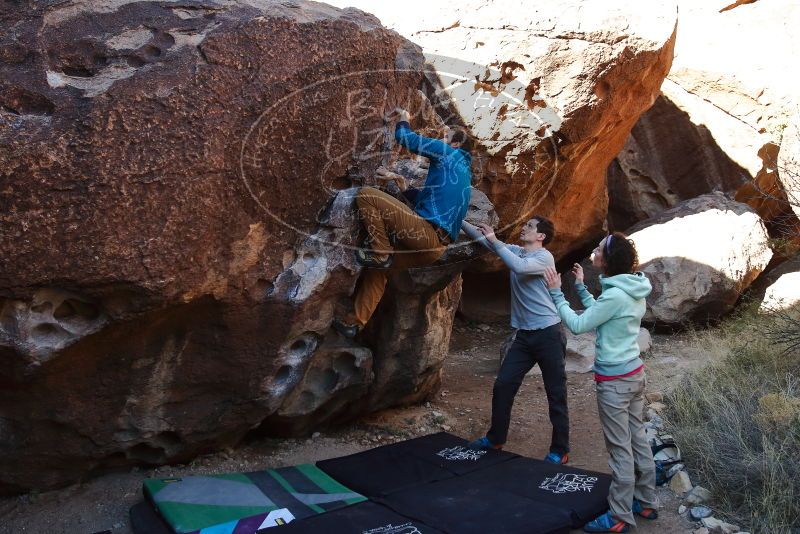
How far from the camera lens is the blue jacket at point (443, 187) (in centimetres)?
397

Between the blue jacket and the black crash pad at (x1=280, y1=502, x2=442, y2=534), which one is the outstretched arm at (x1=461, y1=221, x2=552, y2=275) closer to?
the blue jacket

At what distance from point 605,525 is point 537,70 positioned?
146 inches

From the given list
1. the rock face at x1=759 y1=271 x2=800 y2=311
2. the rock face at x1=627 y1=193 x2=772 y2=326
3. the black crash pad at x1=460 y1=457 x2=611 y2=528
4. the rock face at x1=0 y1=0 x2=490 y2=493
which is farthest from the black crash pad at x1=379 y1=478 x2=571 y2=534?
the rock face at x1=759 y1=271 x2=800 y2=311

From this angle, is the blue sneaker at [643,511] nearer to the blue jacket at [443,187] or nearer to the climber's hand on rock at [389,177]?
the blue jacket at [443,187]

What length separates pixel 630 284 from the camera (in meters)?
3.37

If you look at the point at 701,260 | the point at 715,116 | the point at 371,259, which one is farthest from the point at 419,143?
the point at 715,116

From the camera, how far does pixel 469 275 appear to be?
26.7ft

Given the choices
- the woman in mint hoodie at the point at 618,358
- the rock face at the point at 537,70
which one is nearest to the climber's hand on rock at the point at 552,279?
the woman in mint hoodie at the point at 618,358

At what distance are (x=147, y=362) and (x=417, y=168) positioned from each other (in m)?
1.88

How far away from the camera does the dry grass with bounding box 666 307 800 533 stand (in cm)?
350

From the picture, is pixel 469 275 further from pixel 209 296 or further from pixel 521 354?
pixel 209 296

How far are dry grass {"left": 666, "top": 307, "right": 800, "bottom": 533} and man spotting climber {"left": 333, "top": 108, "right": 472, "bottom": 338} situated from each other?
182 centimetres

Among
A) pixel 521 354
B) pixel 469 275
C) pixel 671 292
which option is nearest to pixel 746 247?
pixel 671 292

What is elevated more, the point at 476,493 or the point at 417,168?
the point at 417,168
